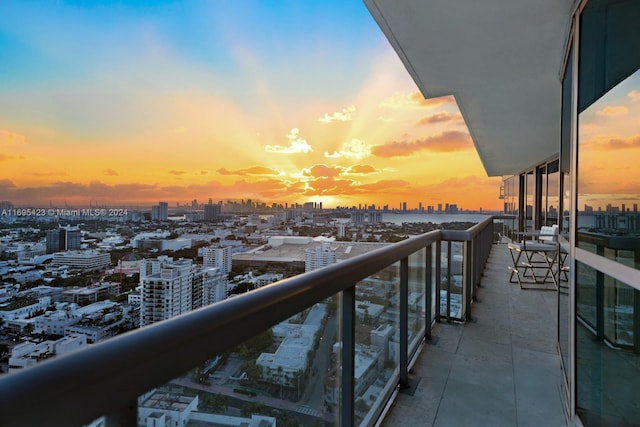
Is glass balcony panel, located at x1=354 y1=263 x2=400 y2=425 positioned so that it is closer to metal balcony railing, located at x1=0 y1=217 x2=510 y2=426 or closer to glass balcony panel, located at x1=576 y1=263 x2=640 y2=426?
metal balcony railing, located at x1=0 y1=217 x2=510 y2=426

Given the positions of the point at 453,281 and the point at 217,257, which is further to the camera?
the point at 217,257

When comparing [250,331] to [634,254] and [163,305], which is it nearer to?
[163,305]

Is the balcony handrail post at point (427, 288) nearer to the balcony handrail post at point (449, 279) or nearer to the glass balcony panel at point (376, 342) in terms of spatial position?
the balcony handrail post at point (449, 279)

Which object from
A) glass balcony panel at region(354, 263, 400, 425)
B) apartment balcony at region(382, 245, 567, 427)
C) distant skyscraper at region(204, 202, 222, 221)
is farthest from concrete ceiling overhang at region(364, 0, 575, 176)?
distant skyscraper at region(204, 202, 222, 221)

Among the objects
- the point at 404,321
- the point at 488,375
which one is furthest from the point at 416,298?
the point at 488,375

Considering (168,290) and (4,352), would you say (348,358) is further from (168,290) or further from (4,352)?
(4,352)
